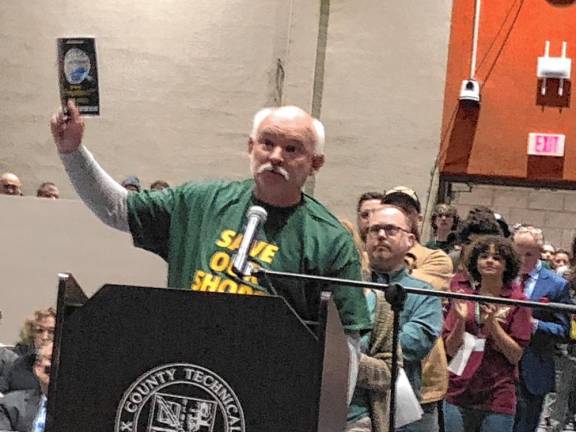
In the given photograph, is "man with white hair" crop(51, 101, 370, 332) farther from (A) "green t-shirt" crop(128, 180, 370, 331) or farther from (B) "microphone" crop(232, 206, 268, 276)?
(B) "microphone" crop(232, 206, 268, 276)

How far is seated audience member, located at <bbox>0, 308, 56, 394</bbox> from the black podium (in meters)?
2.84

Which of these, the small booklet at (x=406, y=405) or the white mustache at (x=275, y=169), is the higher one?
the white mustache at (x=275, y=169)

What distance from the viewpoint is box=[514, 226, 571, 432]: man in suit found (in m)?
3.83

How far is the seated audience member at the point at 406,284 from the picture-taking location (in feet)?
9.72

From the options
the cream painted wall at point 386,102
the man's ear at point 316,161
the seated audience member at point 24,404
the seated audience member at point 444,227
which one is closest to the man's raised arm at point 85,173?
the man's ear at point 316,161

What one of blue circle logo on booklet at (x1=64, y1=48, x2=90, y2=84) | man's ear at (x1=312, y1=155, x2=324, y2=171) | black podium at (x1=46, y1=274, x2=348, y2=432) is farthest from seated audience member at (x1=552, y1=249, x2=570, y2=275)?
black podium at (x1=46, y1=274, x2=348, y2=432)

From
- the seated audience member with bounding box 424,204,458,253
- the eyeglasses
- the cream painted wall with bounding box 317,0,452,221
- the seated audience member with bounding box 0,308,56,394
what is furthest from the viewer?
the cream painted wall with bounding box 317,0,452,221

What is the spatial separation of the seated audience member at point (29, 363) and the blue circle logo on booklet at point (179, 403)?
2886mm

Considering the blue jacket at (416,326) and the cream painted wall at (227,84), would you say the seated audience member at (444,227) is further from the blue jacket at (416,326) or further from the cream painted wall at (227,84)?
the blue jacket at (416,326)

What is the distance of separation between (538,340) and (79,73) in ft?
8.08

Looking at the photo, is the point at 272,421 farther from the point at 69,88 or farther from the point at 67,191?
the point at 67,191

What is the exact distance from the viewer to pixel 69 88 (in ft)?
6.63

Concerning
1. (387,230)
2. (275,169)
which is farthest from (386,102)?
(275,169)

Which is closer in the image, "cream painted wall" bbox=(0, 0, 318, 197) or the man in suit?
the man in suit
